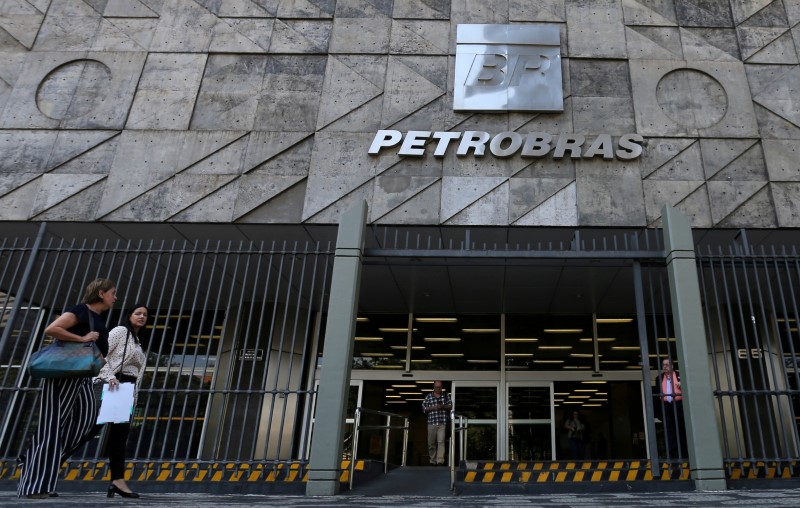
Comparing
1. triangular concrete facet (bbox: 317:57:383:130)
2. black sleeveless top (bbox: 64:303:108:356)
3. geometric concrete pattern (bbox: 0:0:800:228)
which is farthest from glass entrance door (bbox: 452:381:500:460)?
black sleeveless top (bbox: 64:303:108:356)

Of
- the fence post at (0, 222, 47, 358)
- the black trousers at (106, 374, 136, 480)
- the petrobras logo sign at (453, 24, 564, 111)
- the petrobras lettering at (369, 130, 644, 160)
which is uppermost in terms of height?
the petrobras logo sign at (453, 24, 564, 111)

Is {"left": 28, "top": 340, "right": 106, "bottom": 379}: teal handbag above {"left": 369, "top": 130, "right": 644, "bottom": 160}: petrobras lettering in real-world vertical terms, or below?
below

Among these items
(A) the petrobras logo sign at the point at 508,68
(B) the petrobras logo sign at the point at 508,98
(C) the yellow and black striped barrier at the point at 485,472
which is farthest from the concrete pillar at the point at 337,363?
(A) the petrobras logo sign at the point at 508,68

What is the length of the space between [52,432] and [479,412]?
9875 millimetres

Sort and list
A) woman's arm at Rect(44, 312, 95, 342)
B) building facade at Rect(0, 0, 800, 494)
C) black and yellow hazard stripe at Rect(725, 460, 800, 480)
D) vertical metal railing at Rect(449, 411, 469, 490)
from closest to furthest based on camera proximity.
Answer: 1. woman's arm at Rect(44, 312, 95, 342)
2. black and yellow hazard stripe at Rect(725, 460, 800, 480)
3. vertical metal railing at Rect(449, 411, 469, 490)
4. building facade at Rect(0, 0, 800, 494)

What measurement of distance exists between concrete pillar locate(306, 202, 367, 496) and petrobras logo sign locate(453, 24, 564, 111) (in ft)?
13.5

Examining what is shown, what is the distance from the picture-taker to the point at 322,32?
1077 centimetres

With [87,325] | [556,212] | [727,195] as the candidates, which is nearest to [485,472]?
[556,212]

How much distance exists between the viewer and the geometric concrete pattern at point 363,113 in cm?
934

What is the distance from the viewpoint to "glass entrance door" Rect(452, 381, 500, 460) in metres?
12.5

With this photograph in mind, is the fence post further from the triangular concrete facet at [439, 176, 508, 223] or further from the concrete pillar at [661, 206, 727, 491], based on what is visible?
the concrete pillar at [661, 206, 727, 491]

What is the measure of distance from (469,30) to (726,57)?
15.8 ft

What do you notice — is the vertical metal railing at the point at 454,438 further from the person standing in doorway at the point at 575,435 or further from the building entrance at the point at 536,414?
the person standing in doorway at the point at 575,435

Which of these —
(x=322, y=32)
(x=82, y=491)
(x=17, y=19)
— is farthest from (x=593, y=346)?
(x=17, y=19)
